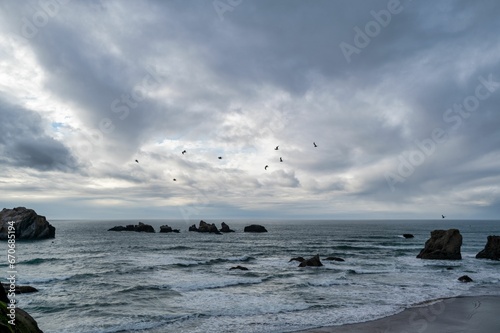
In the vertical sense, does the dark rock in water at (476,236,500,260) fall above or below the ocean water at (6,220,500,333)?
above

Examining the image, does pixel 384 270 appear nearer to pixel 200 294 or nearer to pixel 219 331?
pixel 200 294

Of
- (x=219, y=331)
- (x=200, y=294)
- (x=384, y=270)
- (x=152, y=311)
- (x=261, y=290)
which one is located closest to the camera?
(x=219, y=331)

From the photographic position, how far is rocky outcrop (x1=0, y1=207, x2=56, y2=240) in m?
99.2

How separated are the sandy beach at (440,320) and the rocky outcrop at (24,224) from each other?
108 metres

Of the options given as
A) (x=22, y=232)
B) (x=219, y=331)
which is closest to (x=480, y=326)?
(x=219, y=331)

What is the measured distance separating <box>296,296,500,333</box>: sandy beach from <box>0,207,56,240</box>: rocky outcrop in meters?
108

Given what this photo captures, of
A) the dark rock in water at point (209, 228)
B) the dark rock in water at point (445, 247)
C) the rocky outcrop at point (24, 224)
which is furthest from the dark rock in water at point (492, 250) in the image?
the rocky outcrop at point (24, 224)

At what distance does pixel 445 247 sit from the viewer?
58812 mm

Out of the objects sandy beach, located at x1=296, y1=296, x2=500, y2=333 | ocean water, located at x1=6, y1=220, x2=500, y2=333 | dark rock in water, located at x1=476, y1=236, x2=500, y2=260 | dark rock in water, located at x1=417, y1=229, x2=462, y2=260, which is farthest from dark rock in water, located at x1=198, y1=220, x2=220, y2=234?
sandy beach, located at x1=296, y1=296, x2=500, y2=333

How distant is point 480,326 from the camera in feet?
71.4

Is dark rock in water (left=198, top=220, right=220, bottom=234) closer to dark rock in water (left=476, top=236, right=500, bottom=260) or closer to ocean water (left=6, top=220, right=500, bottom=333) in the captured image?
ocean water (left=6, top=220, right=500, bottom=333)

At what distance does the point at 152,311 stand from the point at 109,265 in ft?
91.5

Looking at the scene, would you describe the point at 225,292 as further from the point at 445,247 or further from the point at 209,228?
the point at 209,228

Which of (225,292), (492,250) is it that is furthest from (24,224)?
(492,250)
